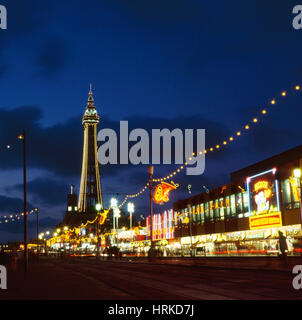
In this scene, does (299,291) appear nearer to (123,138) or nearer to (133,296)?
(133,296)

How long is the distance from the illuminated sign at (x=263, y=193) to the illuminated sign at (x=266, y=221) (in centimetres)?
63

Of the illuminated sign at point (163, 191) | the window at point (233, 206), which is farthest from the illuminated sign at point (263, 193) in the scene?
the illuminated sign at point (163, 191)

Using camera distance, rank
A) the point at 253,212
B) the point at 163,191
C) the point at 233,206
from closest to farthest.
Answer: the point at 163,191 < the point at 253,212 < the point at 233,206

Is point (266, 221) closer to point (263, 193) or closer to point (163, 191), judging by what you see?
point (263, 193)

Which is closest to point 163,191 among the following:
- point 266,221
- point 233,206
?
point 266,221

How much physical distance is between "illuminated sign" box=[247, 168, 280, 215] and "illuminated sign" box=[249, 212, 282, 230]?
2.08 ft

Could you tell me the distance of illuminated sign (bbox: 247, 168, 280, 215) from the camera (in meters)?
54.3

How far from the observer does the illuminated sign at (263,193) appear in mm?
54281

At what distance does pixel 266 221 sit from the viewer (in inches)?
2167

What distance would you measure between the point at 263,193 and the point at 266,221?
12.1ft

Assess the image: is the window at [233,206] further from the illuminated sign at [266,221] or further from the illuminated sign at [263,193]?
the illuminated sign at [266,221]

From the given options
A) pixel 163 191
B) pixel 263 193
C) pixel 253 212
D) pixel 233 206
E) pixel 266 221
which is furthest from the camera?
pixel 233 206
